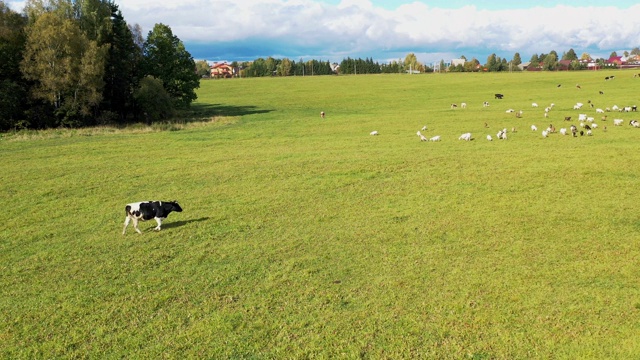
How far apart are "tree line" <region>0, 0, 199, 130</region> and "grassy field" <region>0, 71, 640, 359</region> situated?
71.1 feet

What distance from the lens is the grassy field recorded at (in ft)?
32.7

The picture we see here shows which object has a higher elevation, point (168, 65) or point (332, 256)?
point (168, 65)

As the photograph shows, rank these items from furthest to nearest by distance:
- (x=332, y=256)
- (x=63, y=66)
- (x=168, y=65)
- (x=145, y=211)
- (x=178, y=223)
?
(x=168, y=65)
(x=63, y=66)
(x=178, y=223)
(x=145, y=211)
(x=332, y=256)

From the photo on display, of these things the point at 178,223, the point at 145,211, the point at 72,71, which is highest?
the point at 72,71

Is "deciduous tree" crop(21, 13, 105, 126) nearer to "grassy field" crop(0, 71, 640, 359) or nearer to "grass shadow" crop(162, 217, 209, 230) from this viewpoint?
"grassy field" crop(0, 71, 640, 359)

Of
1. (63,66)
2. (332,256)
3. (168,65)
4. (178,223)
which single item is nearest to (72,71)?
(63,66)

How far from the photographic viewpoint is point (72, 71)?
50.0m

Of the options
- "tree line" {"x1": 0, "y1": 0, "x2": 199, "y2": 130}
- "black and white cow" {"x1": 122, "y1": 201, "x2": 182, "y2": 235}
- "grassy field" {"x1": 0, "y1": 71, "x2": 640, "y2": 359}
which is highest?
"tree line" {"x1": 0, "y1": 0, "x2": 199, "y2": 130}

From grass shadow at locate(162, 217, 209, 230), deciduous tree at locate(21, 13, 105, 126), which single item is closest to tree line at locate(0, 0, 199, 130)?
deciduous tree at locate(21, 13, 105, 126)

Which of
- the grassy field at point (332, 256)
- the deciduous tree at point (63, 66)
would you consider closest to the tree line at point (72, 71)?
the deciduous tree at point (63, 66)

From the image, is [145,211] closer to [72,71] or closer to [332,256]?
[332,256]

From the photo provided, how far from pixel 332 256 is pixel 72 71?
47189 millimetres

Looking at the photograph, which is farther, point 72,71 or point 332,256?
point 72,71

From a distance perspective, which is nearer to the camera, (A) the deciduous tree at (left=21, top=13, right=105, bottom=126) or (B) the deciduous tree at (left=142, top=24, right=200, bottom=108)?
(A) the deciduous tree at (left=21, top=13, right=105, bottom=126)
